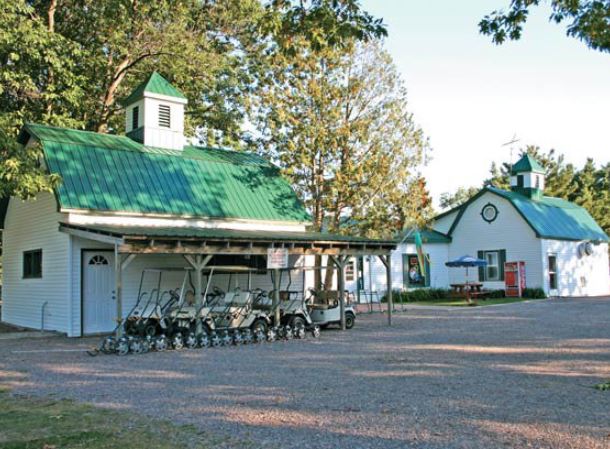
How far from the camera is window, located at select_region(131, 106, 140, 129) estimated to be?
22125 millimetres

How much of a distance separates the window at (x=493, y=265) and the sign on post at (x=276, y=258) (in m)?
19.7

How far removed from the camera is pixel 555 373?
1055cm

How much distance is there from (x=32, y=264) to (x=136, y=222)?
4.17m

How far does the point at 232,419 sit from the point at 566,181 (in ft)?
155

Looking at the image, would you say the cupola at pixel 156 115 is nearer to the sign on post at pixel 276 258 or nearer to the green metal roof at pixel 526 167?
the sign on post at pixel 276 258

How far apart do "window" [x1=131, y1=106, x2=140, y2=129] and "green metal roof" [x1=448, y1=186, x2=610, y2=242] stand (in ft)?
64.8

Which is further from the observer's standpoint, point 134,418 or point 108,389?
point 108,389

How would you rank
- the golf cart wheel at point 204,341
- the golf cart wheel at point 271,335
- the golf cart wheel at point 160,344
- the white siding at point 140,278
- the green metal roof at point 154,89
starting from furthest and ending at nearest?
the green metal roof at point 154,89, the white siding at point 140,278, the golf cart wheel at point 271,335, the golf cart wheel at point 204,341, the golf cart wheel at point 160,344

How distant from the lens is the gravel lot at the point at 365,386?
6.69 meters

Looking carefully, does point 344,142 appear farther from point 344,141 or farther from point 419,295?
point 419,295

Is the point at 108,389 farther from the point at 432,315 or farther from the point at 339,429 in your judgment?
the point at 432,315

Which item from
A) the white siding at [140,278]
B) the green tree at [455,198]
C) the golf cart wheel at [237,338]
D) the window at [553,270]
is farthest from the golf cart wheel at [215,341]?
the green tree at [455,198]

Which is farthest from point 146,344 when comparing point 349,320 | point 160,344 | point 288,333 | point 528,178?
point 528,178

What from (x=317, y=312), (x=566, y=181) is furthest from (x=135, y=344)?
(x=566, y=181)
